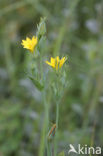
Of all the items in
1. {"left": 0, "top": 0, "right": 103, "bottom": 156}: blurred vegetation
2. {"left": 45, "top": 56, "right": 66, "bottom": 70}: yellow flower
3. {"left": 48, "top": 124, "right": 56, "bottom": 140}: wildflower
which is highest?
{"left": 0, "top": 0, "right": 103, "bottom": 156}: blurred vegetation

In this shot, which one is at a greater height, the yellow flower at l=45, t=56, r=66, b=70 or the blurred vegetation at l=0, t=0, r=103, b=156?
the blurred vegetation at l=0, t=0, r=103, b=156

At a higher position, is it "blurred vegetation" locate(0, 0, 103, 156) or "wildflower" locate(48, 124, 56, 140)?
"blurred vegetation" locate(0, 0, 103, 156)

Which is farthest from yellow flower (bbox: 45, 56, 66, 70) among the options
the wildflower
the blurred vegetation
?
the blurred vegetation

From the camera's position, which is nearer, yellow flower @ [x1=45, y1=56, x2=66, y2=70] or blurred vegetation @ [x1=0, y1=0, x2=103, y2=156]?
yellow flower @ [x1=45, y1=56, x2=66, y2=70]

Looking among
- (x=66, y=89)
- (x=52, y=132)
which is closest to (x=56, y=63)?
(x=52, y=132)

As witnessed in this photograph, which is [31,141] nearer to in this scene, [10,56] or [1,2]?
[10,56]

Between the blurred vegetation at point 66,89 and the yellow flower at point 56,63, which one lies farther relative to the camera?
the blurred vegetation at point 66,89

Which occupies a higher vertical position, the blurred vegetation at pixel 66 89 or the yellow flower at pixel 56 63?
the blurred vegetation at pixel 66 89

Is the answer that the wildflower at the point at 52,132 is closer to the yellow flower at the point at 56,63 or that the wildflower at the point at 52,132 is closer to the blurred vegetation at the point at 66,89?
the yellow flower at the point at 56,63

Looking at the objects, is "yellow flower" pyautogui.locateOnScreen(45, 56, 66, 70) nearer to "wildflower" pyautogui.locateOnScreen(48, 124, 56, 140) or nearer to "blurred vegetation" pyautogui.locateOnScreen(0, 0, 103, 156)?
"wildflower" pyautogui.locateOnScreen(48, 124, 56, 140)

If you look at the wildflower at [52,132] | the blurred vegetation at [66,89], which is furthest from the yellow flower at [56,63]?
the blurred vegetation at [66,89]
